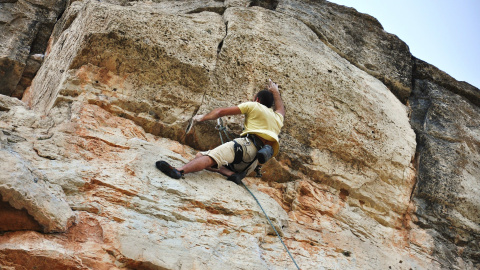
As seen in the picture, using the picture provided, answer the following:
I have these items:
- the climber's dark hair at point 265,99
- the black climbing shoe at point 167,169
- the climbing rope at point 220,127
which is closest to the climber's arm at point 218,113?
the climbing rope at point 220,127

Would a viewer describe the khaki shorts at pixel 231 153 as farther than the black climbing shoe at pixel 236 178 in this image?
No

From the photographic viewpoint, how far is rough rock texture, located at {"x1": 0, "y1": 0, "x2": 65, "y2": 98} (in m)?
7.78

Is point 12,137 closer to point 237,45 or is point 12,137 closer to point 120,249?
point 120,249

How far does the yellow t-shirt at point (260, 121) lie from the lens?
604cm

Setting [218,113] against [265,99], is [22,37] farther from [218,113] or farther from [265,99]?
[265,99]

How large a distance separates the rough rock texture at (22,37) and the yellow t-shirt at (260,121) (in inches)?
169

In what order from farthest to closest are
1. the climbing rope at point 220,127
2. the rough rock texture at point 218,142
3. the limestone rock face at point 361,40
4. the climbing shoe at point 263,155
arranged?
1. the limestone rock face at point 361,40
2. the climbing rope at point 220,127
3. the climbing shoe at point 263,155
4. the rough rock texture at point 218,142

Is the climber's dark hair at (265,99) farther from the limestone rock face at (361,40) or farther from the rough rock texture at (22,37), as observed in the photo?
the rough rock texture at (22,37)

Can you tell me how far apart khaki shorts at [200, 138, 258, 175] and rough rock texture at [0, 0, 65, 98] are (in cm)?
419

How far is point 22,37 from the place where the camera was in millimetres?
8227

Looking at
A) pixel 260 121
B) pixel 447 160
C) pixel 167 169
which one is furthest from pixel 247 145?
pixel 447 160

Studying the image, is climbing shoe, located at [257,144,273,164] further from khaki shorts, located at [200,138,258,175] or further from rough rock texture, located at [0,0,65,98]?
rough rock texture, located at [0,0,65,98]

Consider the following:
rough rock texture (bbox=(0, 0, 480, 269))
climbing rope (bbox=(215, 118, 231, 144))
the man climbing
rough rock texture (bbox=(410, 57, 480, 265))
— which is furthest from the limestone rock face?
climbing rope (bbox=(215, 118, 231, 144))

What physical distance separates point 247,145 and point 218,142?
77cm
